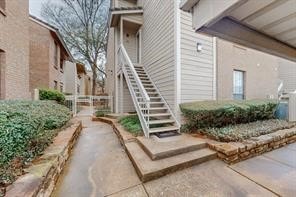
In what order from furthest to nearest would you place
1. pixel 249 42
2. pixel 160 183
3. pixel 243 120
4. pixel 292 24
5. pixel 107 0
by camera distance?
pixel 107 0 < pixel 243 120 < pixel 160 183 < pixel 249 42 < pixel 292 24

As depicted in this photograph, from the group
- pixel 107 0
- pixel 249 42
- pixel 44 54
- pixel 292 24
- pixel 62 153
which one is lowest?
pixel 62 153

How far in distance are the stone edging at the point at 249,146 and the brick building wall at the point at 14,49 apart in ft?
22.9

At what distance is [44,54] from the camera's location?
11.0 meters

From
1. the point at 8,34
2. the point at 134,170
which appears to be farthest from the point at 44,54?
the point at 134,170

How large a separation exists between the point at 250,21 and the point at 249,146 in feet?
9.66

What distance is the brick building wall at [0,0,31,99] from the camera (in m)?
5.84

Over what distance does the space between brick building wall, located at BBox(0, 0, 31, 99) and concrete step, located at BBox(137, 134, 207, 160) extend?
5283 mm

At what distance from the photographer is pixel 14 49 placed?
6.46m

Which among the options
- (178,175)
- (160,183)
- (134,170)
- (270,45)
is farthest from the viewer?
(134,170)

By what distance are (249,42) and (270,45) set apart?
395 millimetres

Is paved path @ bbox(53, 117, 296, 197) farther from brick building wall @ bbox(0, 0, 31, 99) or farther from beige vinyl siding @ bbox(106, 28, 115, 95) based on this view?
beige vinyl siding @ bbox(106, 28, 115, 95)

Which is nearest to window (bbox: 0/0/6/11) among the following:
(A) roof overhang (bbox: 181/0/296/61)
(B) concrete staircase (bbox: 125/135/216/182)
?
(B) concrete staircase (bbox: 125/135/216/182)

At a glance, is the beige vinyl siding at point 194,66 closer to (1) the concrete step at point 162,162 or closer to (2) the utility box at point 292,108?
(1) the concrete step at point 162,162

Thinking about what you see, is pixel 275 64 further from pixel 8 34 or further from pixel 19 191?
pixel 8 34
